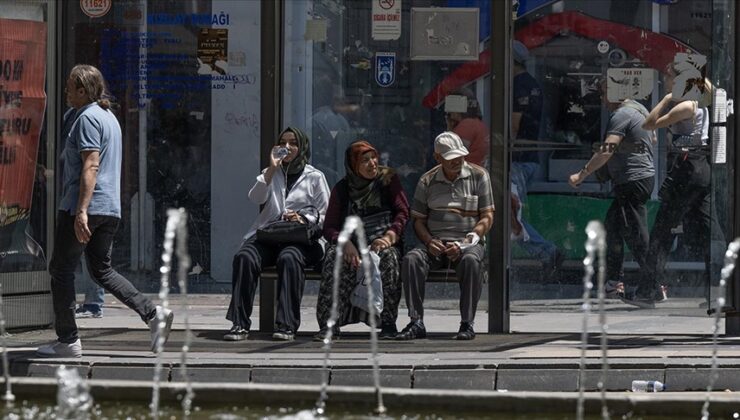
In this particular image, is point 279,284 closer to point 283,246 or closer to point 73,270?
point 283,246

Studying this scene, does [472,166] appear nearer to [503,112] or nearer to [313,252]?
[503,112]

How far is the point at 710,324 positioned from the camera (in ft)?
35.7

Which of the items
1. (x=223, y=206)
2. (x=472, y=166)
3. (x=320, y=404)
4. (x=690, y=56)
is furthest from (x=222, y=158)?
(x=320, y=404)

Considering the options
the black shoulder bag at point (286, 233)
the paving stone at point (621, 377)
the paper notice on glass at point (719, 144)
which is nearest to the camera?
the paving stone at point (621, 377)

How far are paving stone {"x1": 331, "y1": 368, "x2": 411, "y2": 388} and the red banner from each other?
119 inches

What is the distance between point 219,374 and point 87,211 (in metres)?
1.23

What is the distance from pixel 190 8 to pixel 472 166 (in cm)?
264

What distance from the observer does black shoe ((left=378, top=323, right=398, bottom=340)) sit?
10.2 metres

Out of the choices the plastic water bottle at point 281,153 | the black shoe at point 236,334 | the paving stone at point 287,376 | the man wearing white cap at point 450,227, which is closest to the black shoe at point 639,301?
the man wearing white cap at point 450,227

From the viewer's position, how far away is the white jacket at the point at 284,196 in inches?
416

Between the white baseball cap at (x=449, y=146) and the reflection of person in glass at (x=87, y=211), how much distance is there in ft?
7.21

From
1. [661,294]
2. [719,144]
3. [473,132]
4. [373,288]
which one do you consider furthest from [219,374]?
[719,144]

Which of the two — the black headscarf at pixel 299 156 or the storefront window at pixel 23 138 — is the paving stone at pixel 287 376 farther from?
the storefront window at pixel 23 138

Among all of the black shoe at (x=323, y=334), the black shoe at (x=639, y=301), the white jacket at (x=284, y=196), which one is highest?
the white jacket at (x=284, y=196)
